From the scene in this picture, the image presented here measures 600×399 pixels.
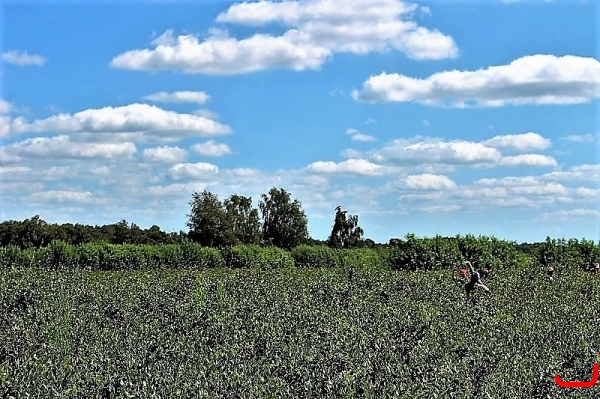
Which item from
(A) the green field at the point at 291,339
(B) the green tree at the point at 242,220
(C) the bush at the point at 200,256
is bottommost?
(A) the green field at the point at 291,339

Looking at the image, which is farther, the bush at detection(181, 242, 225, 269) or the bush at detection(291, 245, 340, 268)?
the bush at detection(291, 245, 340, 268)

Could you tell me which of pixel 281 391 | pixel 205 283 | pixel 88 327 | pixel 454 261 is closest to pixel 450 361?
pixel 281 391

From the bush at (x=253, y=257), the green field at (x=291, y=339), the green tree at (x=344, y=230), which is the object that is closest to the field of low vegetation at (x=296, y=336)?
the green field at (x=291, y=339)

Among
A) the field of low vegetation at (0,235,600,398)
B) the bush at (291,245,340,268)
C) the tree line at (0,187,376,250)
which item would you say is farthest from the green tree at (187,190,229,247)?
the field of low vegetation at (0,235,600,398)

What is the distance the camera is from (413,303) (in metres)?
14.0

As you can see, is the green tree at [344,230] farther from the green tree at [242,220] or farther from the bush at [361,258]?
the bush at [361,258]

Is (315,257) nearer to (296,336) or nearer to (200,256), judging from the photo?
(200,256)

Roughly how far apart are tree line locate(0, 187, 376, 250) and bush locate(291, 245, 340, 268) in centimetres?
2285

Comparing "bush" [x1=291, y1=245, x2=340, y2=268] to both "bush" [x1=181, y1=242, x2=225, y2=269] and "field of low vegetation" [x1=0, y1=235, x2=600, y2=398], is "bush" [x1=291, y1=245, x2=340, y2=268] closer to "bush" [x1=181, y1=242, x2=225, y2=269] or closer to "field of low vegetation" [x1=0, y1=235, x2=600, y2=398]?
"bush" [x1=181, y1=242, x2=225, y2=269]

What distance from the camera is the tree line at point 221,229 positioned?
57.8 meters

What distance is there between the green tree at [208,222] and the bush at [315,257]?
1039 inches

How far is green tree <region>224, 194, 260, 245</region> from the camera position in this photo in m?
60.9

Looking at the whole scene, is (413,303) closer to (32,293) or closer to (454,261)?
(32,293)

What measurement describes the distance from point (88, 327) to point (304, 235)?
51.2 meters
